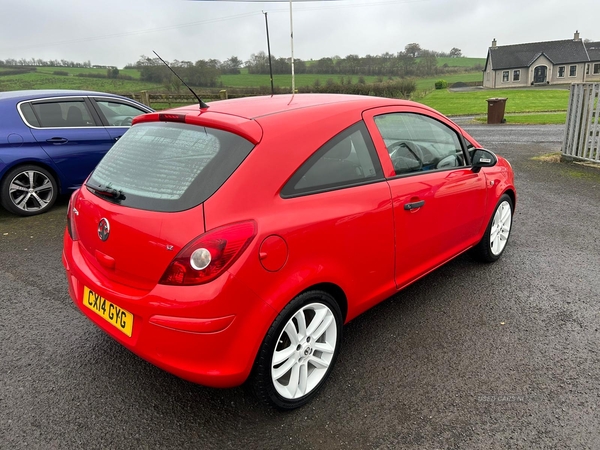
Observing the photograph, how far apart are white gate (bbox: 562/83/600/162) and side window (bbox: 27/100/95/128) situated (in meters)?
8.98

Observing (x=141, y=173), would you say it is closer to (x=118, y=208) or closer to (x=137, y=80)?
(x=118, y=208)

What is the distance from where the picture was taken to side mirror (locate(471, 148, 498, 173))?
3695 mm

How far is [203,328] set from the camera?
6.66 feet

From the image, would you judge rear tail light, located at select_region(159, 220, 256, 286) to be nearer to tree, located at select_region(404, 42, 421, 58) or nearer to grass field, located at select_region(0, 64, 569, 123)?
grass field, located at select_region(0, 64, 569, 123)

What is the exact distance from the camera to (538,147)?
1165 centimetres

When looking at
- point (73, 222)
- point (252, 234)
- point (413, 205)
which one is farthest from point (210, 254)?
point (413, 205)

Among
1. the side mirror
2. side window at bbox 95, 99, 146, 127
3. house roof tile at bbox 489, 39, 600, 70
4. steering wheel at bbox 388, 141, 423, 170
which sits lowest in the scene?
the side mirror

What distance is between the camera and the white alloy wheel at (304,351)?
2.34m

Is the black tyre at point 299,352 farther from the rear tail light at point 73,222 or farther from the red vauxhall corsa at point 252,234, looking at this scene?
the rear tail light at point 73,222

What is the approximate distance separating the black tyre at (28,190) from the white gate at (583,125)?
9.55 meters

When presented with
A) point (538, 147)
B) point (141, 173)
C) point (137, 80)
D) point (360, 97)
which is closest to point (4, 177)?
point (141, 173)

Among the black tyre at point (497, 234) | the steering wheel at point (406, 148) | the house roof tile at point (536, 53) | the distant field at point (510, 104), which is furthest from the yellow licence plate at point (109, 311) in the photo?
the house roof tile at point (536, 53)

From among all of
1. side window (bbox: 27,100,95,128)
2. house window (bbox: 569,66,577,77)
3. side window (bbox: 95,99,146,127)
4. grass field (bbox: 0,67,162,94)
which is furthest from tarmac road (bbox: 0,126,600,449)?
house window (bbox: 569,66,577,77)

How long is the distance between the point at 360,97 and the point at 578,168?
7.67 m
